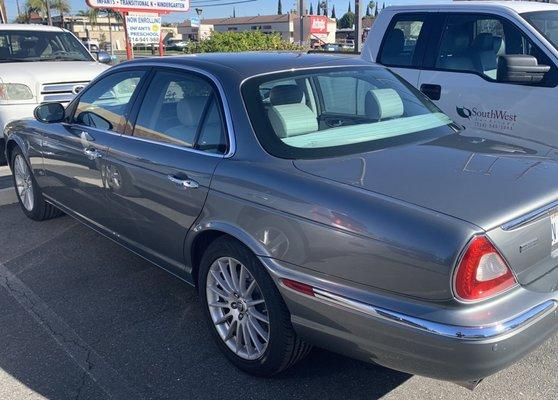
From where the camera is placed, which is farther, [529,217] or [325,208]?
[325,208]

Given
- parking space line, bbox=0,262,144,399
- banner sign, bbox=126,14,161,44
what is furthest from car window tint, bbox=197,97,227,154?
banner sign, bbox=126,14,161,44

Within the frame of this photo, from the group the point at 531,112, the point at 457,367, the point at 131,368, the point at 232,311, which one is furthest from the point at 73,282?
the point at 531,112

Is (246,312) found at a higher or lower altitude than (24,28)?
lower

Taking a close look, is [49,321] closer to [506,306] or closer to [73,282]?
[73,282]

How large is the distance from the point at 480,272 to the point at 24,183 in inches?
184

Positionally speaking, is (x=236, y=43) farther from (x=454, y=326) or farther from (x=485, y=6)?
(x=454, y=326)

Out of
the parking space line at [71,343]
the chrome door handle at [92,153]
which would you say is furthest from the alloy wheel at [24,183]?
the chrome door handle at [92,153]

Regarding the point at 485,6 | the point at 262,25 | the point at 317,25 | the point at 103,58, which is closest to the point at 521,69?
the point at 485,6

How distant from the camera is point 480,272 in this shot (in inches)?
86.9

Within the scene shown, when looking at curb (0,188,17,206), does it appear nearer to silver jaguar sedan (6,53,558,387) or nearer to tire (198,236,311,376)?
silver jaguar sedan (6,53,558,387)

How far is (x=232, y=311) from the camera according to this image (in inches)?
121

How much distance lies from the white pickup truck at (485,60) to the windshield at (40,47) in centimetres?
569

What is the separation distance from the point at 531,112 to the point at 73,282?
3925mm

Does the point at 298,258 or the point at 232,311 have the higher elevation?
the point at 298,258
